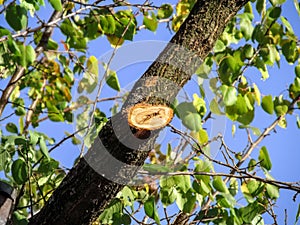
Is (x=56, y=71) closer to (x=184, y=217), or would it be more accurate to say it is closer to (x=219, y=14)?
(x=184, y=217)

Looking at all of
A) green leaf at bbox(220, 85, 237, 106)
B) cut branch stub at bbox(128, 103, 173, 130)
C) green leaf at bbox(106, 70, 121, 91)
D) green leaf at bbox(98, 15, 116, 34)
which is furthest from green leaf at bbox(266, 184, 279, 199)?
green leaf at bbox(98, 15, 116, 34)

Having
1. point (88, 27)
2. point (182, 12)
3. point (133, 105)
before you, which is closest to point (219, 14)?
point (133, 105)

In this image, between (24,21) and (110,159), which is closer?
(110,159)

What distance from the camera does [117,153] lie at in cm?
115

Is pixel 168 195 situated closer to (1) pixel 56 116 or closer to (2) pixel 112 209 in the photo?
(2) pixel 112 209

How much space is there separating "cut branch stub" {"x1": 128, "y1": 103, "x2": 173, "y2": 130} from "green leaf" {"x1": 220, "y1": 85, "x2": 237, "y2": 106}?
61 centimetres

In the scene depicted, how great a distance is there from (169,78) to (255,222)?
750 mm

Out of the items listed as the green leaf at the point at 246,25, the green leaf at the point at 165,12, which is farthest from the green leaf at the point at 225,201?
the green leaf at the point at 165,12

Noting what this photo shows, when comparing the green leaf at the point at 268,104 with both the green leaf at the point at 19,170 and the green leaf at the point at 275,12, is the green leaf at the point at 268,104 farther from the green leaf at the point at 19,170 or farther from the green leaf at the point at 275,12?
the green leaf at the point at 19,170

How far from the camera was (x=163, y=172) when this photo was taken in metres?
1.57

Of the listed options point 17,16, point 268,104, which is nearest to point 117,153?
point 17,16

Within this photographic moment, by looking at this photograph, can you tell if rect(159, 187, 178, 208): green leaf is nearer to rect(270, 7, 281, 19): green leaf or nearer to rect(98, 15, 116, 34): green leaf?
rect(98, 15, 116, 34): green leaf

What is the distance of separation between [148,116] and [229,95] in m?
0.71

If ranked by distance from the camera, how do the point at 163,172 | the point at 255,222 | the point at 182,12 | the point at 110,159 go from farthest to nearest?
the point at 182,12 → the point at 255,222 → the point at 163,172 → the point at 110,159
